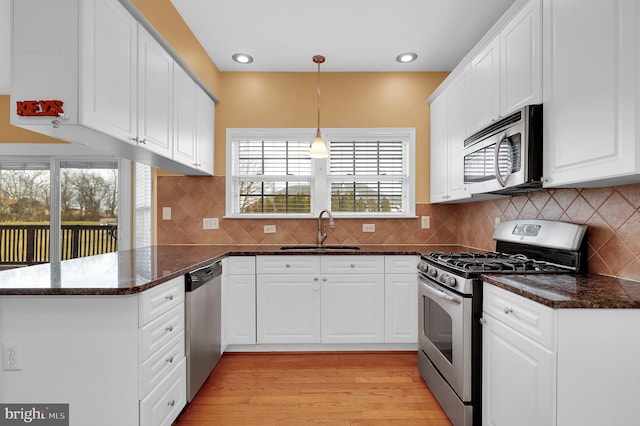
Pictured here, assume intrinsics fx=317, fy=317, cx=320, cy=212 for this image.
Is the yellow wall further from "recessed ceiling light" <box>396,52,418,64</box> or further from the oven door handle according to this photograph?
the oven door handle

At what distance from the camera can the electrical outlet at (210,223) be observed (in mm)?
3334

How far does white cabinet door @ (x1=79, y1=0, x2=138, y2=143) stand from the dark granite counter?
6.88 ft

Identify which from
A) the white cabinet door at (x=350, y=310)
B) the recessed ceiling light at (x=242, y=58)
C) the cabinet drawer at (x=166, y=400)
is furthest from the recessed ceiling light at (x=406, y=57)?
the cabinet drawer at (x=166, y=400)

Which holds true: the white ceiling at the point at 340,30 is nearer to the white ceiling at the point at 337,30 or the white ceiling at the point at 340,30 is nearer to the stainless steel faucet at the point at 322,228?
the white ceiling at the point at 337,30

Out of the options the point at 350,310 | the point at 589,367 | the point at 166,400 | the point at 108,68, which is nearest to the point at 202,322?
the point at 166,400

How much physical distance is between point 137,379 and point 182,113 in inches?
77.1

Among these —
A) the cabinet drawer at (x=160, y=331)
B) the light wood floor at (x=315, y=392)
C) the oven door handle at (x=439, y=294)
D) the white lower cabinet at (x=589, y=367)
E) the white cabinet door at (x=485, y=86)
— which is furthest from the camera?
the white cabinet door at (x=485, y=86)

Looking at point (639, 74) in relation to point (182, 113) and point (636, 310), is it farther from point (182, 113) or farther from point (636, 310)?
point (182, 113)

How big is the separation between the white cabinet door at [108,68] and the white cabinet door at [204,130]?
1027 mm

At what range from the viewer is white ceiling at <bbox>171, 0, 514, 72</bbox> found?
2334 mm

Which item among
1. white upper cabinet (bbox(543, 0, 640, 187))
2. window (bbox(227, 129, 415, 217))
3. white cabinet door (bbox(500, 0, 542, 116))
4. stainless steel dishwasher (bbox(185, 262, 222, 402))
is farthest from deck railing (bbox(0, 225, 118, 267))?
white upper cabinet (bbox(543, 0, 640, 187))

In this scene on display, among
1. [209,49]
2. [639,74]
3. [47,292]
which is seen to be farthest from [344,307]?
[209,49]

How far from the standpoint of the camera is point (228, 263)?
2777 millimetres

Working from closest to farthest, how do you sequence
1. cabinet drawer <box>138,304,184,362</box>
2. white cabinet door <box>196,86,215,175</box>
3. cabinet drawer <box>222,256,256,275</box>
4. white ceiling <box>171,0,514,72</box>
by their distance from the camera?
cabinet drawer <box>138,304,184,362</box>, white ceiling <box>171,0,514,72</box>, cabinet drawer <box>222,256,256,275</box>, white cabinet door <box>196,86,215,175</box>
